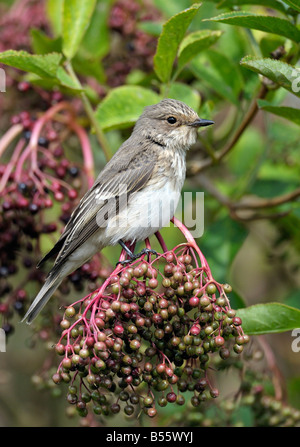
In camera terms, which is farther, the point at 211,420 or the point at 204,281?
the point at 211,420

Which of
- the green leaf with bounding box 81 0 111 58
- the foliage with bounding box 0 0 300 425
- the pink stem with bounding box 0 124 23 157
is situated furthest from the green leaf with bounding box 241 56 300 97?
the green leaf with bounding box 81 0 111 58

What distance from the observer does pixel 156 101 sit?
12.0 ft

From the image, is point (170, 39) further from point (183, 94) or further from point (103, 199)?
point (103, 199)

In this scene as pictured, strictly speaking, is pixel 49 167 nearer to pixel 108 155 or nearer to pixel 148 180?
pixel 108 155

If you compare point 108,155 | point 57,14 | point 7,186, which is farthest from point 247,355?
point 57,14

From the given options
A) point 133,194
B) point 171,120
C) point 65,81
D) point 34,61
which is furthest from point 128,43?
point 133,194

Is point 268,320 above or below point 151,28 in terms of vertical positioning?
below

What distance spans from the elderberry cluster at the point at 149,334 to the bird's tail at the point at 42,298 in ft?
2.35

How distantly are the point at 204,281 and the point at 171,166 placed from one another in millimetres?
1095

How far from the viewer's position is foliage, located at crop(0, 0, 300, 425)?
3.09 m

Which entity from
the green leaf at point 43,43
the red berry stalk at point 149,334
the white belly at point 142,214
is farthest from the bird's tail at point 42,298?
the green leaf at point 43,43

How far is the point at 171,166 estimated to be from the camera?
136 inches

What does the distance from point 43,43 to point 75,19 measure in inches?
13.4

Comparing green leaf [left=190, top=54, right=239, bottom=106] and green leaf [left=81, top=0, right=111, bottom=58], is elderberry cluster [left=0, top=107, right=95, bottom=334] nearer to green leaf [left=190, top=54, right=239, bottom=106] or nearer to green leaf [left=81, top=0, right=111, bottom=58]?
green leaf [left=190, top=54, right=239, bottom=106]
